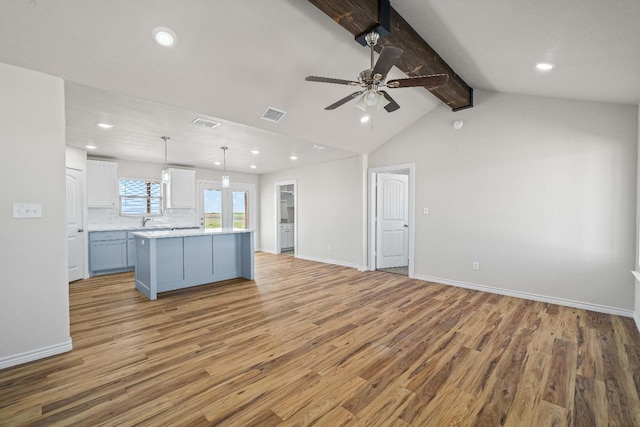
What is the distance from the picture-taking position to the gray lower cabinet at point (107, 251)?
5.24 metres

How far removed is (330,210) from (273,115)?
3.28 metres

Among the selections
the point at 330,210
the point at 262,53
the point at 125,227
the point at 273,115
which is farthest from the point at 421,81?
the point at 125,227

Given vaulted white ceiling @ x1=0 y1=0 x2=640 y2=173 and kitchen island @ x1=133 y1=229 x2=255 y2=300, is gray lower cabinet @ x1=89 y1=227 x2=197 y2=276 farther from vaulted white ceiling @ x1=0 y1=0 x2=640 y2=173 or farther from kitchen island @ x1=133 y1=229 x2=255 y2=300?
vaulted white ceiling @ x1=0 y1=0 x2=640 y2=173

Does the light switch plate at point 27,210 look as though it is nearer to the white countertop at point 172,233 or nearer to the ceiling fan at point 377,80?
the white countertop at point 172,233

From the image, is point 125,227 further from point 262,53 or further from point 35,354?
point 262,53

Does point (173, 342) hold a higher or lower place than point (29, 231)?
lower

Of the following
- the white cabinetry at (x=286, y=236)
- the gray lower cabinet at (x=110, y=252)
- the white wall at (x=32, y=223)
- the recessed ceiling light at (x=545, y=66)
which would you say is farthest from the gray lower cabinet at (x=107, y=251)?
the recessed ceiling light at (x=545, y=66)

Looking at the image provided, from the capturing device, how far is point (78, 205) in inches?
193

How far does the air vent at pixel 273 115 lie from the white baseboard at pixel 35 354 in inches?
120

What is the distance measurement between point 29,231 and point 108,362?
1.24 metres

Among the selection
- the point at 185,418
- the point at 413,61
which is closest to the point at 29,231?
the point at 185,418

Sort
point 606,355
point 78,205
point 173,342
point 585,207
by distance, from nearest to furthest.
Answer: point 606,355
point 173,342
point 585,207
point 78,205

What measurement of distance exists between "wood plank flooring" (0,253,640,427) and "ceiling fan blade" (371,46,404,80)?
7.62 feet

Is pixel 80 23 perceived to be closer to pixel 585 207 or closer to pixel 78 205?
pixel 78 205
